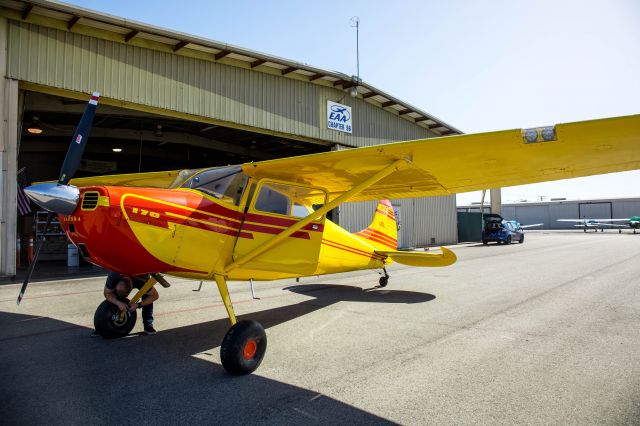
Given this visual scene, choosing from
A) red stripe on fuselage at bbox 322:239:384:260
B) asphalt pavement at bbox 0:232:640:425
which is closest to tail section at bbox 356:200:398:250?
red stripe on fuselage at bbox 322:239:384:260

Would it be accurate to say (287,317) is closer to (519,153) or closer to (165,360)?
(165,360)

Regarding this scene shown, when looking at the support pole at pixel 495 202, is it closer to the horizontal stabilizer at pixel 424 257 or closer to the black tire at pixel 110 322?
the horizontal stabilizer at pixel 424 257

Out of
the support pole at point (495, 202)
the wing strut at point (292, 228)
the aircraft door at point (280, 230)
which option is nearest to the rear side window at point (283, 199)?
the aircraft door at point (280, 230)

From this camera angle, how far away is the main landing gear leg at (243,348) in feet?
13.1

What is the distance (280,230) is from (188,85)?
32.6ft

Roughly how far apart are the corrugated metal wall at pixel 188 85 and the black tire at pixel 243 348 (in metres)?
10.5

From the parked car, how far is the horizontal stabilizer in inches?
873

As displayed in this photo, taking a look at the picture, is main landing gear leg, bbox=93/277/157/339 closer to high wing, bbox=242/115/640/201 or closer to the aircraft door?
the aircraft door

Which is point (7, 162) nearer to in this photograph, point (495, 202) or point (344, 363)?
point (344, 363)

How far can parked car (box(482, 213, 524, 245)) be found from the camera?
28.0 m

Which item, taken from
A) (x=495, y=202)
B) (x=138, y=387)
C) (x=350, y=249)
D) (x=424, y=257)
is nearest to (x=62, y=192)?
(x=138, y=387)

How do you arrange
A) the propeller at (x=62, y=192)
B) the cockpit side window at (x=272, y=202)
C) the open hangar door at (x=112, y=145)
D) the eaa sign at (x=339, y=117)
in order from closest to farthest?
1. the propeller at (x=62, y=192)
2. the cockpit side window at (x=272, y=202)
3. the open hangar door at (x=112, y=145)
4. the eaa sign at (x=339, y=117)

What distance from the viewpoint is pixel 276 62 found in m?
15.0

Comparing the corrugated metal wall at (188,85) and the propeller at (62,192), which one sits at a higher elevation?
the corrugated metal wall at (188,85)
